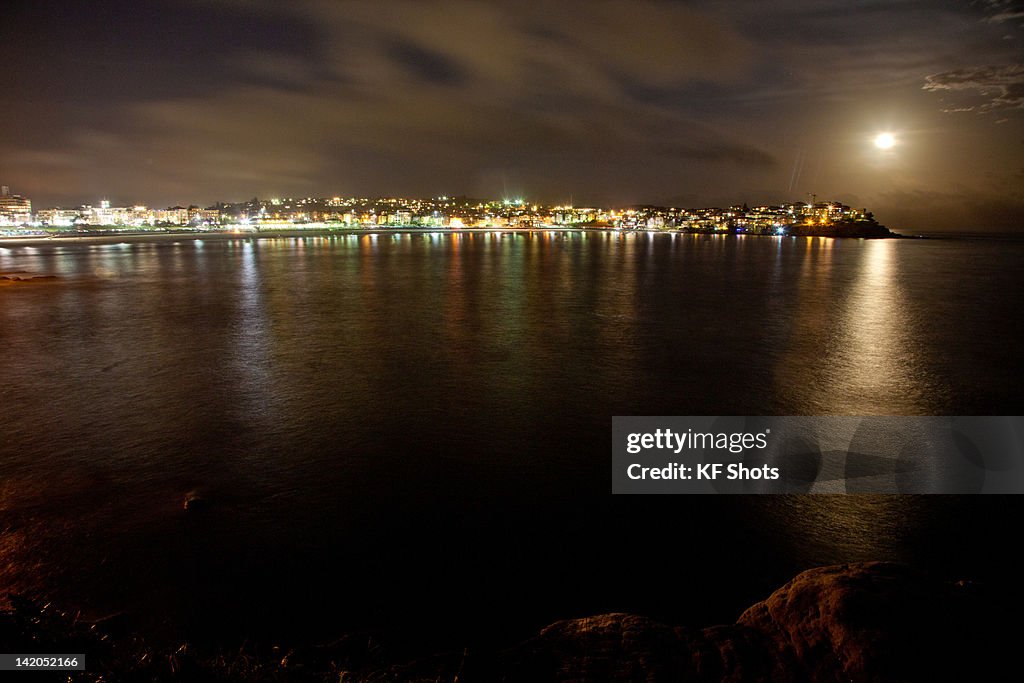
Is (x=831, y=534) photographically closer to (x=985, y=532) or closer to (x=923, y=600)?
(x=985, y=532)

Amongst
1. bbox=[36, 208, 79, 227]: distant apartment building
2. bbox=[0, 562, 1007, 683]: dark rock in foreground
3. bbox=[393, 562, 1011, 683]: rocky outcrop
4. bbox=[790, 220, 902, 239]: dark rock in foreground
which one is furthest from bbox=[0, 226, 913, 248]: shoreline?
bbox=[393, 562, 1011, 683]: rocky outcrop

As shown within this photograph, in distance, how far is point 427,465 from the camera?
866cm

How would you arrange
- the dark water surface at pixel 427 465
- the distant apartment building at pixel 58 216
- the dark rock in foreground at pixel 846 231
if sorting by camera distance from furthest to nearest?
the distant apartment building at pixel 58 216
the dark rock in foreground at pixel 846 231
the dark water surface at pixel 427 465

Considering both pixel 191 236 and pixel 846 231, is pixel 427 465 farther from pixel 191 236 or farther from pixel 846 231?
pixel 846 231

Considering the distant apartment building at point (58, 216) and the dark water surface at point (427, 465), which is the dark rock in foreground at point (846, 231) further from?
the distant apartment building at point (58, 216)

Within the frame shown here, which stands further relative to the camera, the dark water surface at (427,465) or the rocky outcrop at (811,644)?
the dark water surface at (427,465)

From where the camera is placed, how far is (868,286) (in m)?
35.8

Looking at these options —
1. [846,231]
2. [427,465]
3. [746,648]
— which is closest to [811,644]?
[746,648]

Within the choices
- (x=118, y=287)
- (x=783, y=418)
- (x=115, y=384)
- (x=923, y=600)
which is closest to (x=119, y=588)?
(x=923, y=600)

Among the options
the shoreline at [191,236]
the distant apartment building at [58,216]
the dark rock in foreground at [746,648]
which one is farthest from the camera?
the distant apartment building at [58,216]

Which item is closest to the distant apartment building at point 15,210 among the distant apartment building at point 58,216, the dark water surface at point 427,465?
the distant apartment building at point 58,216

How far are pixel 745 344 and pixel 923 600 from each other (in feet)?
49.0

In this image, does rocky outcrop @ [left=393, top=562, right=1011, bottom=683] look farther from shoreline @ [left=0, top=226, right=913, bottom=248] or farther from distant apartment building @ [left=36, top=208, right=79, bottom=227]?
distant apartment building @ [left=36, top=208, right=79, bottom=227]

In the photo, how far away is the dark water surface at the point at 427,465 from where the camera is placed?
5.82 metres
